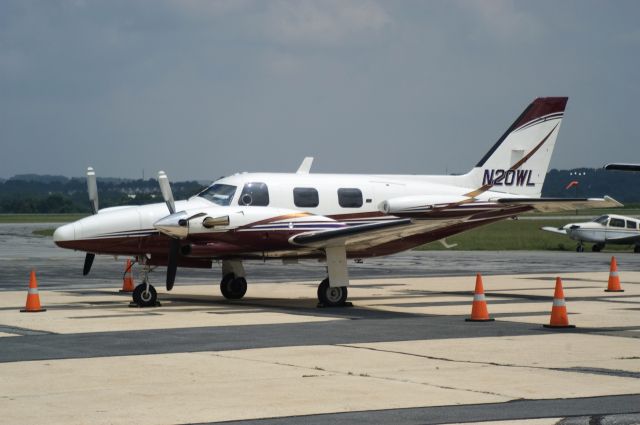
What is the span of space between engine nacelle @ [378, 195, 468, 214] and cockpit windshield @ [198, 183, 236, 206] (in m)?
2.99

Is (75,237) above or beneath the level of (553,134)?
beneath

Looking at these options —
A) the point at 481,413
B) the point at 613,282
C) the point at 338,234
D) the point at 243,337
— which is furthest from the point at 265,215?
the point at 481,413

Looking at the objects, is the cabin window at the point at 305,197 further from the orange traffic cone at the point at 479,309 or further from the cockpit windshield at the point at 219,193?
the orange traffic cone at the point at 479,309

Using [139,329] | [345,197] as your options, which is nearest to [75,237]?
[139,329]

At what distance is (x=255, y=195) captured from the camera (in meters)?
21.5

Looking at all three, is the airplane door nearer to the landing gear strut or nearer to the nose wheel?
the nose wheel

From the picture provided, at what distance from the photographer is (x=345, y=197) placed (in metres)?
22.5

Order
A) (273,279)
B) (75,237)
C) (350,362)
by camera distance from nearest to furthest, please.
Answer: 1. (350,362)
2. (75,237)
3. (273,279)

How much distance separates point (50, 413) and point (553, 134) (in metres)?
17.6

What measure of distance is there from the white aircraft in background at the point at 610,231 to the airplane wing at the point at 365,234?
26111 mm

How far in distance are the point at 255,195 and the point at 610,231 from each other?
94.4ft

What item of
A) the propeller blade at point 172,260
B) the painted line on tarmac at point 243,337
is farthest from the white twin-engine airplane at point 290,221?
the painted line on tarmac at point 243,337

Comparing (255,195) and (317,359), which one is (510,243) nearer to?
(255,195)

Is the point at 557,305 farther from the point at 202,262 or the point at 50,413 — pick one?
the point at 50,413
